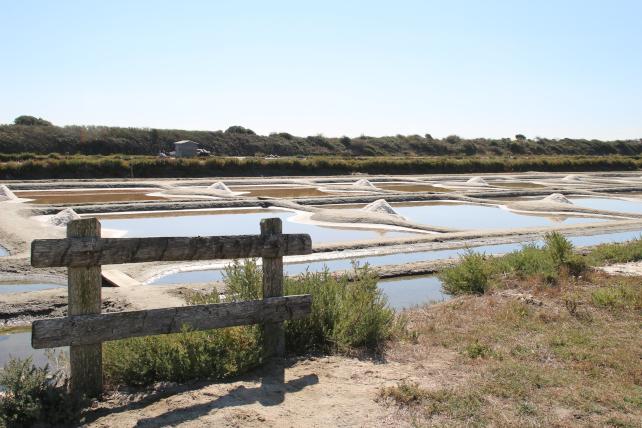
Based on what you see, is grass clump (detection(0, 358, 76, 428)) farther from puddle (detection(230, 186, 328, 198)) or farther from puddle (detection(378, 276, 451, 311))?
puddle (detection(230, 186, 328, 198))

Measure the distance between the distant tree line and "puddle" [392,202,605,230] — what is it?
44639 mm

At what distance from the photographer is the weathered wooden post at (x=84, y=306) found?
4.40 meters

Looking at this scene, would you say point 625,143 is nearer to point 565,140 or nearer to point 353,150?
point 565,140


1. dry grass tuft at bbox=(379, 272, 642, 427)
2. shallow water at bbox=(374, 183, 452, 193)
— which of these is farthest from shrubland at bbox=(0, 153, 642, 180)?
dry grass tuft at bbox=(379, 272, 642, 427)

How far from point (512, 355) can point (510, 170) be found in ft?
158

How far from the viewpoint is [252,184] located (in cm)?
3294

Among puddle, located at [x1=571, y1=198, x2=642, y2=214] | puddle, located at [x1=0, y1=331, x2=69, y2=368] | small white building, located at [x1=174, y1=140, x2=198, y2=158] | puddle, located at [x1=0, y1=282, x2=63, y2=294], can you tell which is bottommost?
puddle, located at [x1=0, y1=331, x2=69, y2=368]

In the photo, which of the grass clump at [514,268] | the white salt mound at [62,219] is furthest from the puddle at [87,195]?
the grass clump at [514,268]

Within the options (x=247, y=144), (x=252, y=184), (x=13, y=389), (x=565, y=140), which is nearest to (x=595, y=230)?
(x=13, y=389)

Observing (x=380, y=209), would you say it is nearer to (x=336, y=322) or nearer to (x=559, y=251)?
(x=559, y=251)

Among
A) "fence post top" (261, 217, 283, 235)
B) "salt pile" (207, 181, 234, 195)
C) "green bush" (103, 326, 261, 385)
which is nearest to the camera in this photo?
"green bush" (103, 326, 261, 385)

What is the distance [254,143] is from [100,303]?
67726 millimetres

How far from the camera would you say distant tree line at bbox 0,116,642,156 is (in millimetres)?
59250

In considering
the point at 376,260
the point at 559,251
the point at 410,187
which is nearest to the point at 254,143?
the point at 410,187
